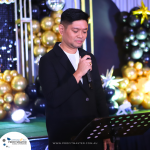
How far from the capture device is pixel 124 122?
1.39 m

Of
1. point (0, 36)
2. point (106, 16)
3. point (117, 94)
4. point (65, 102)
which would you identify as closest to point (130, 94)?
point (117, 94)

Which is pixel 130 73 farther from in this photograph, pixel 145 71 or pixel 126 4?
pixel 126 4

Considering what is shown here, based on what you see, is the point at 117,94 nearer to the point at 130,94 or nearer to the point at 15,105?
the point at 130,94

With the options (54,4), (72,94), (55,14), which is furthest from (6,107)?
(72,94)

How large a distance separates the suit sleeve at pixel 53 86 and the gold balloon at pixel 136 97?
10.5ft

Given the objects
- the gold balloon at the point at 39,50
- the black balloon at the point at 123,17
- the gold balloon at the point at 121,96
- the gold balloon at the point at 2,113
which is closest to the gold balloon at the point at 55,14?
the gold balloon at the point at 39,50

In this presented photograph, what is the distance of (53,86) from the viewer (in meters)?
1.49

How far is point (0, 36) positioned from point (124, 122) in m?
3.83

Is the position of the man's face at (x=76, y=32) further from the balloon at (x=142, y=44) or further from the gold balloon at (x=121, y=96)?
the balloon at (x=142, y=44)

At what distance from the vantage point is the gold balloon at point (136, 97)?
446 centimetres

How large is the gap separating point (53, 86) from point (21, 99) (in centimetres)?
259

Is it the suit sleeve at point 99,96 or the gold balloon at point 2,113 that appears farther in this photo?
the gold balloon at point 2,113

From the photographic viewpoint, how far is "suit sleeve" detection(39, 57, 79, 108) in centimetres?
145

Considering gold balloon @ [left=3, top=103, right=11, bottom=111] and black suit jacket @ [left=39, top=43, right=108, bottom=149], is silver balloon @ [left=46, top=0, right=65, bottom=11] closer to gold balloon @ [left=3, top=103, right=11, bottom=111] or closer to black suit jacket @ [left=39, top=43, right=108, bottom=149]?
gold balloon @ [left=3, top=103, right=11, bottom=111]
